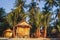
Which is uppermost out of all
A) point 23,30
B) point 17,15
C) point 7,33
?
point 17,15

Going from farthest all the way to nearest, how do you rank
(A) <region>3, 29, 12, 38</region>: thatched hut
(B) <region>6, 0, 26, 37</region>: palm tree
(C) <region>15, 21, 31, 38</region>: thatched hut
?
(B) <region>6, 0, 26, 37</region>: palm tree → (A) <region>3, 29, 12, 38</region>: thatched hut → (C) <region>15, 21, 31, 38</region>: thatched hut

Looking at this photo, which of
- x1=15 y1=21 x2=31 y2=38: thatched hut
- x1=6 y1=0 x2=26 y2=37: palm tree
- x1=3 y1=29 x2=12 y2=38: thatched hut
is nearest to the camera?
x1=15 y1=21 x2=31 y2=38: thatched hut

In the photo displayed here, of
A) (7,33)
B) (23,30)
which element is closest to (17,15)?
(7,33)

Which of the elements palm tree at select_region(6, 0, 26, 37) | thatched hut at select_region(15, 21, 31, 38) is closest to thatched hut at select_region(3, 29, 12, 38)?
palm tree at select_region(6, 0, 26, 37)

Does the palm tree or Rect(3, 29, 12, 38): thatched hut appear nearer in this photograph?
Rect(3, 29, 12, 38): thatched hut

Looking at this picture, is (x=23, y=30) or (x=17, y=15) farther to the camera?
(x=17, y=15)

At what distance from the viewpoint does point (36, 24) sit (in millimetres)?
40375

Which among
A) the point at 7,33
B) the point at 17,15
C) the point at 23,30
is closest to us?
the point at 23,30

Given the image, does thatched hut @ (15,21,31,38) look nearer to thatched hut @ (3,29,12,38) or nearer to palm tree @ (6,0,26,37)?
thatched hut @ (3,29,12,38)

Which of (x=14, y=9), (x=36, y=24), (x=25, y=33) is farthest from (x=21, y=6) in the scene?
(x=25, y=33)

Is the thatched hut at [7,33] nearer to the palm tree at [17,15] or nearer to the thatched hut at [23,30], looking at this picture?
the palm tree at [17,15]

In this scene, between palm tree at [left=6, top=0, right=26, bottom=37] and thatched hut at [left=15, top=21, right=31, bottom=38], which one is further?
palm tree at [left=6, top=0, right=26, bottom=37]

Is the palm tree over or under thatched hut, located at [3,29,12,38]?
over

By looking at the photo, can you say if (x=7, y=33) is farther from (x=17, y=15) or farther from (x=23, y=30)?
(x=23, y=30)
